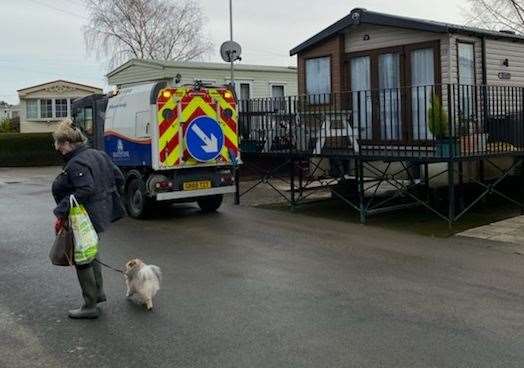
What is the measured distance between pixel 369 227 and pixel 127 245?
3838mm

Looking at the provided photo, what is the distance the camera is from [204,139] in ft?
38.1

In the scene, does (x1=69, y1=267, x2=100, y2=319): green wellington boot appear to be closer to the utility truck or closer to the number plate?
the utility truck

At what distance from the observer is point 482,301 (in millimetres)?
6195

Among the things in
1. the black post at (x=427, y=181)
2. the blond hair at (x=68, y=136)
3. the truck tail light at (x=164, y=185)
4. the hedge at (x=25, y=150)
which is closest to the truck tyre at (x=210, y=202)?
the truck tail light at (x=164, y=185)

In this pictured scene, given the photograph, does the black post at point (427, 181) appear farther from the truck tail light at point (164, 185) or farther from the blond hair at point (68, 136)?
the blond hair at point (68, 136)

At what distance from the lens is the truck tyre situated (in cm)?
1242

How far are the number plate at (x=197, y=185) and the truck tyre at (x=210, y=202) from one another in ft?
2.19

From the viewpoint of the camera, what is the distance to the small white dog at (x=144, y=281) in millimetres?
5934

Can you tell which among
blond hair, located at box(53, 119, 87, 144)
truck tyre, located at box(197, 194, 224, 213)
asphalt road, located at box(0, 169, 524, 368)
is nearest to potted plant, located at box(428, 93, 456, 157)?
asphalt road, located at box(0, 169, 524, 368)

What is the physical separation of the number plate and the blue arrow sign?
409 millimetres

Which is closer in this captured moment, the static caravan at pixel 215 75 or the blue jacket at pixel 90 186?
the blue jacket at pixel 90 186

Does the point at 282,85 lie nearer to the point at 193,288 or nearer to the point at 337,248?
the point at 337,248

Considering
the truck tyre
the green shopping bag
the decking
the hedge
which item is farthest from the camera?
the hedge

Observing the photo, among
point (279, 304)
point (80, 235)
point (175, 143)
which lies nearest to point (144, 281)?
point (80, 235)
